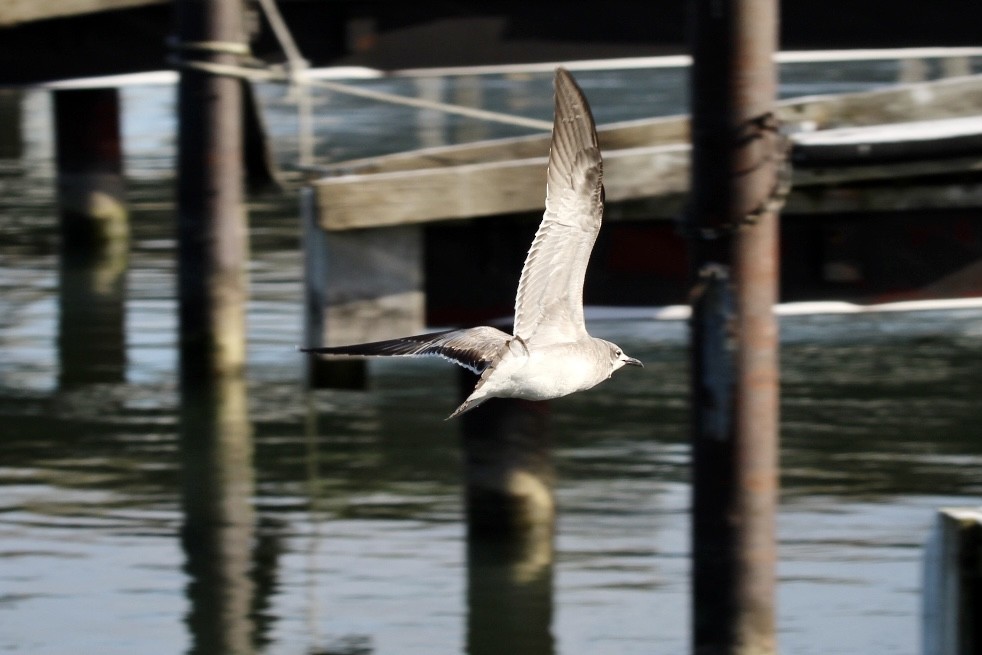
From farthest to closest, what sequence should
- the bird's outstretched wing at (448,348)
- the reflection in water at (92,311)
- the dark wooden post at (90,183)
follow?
the dark wooden post at (90,183), the reflection in water at (92,311), the bird's outstretched wing at (448,348)

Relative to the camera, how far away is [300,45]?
11.6m

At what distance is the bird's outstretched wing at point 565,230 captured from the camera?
4641mm

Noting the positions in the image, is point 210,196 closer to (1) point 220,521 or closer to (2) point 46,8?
(1) point 220,521

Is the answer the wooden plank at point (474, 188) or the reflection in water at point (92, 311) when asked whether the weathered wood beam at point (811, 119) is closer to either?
the wooden plank at point (474, 188)

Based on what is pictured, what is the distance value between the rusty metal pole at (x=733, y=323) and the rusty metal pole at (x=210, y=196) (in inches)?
190

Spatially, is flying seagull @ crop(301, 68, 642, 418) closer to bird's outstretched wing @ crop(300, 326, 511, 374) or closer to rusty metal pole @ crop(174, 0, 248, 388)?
bird's outstretched wing @ crop(300, 326, 511, 374)

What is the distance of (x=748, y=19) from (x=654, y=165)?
1.71 meters

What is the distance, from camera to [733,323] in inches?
205

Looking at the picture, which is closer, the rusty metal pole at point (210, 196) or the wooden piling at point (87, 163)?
the rusty metal pole at point (210, 196)

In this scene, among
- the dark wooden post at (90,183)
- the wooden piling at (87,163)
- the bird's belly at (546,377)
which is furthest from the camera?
the wooden piling at (87,163)

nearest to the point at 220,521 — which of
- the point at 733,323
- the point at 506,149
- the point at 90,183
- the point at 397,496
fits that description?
the point at 397,496

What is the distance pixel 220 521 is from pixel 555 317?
12.6 feet

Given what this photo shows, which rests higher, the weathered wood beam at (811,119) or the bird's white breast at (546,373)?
the weathered wood beam at (811,119)

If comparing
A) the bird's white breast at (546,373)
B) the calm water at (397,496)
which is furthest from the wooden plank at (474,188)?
the bird's white breast at (546,373)
